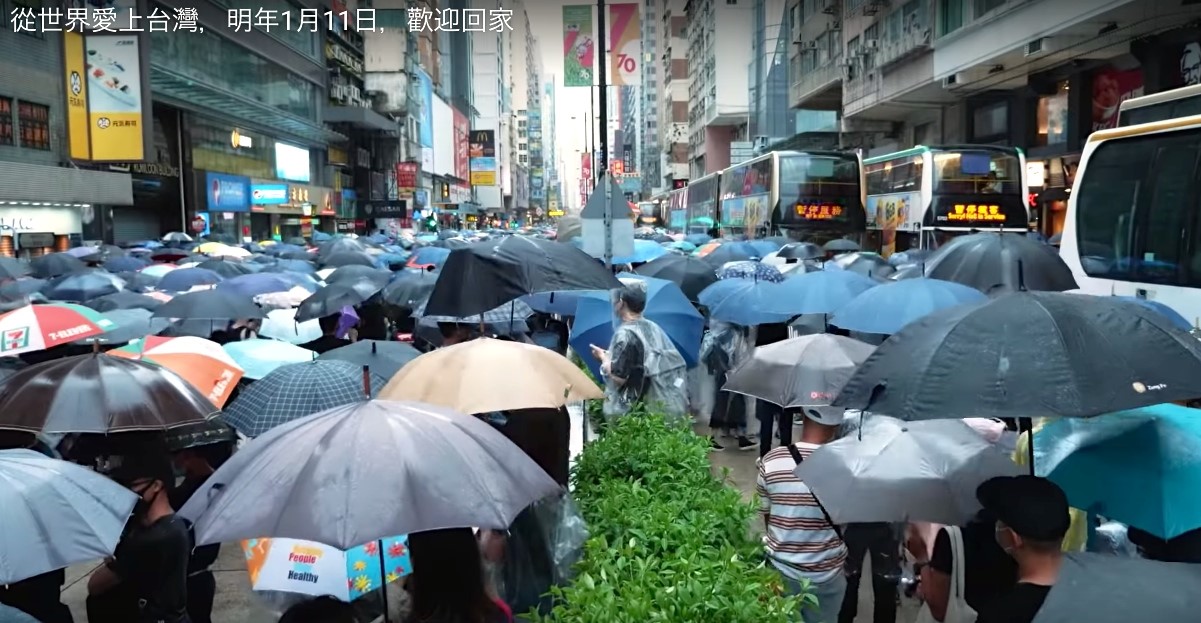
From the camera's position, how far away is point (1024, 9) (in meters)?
23.3

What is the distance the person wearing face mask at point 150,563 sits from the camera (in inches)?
159

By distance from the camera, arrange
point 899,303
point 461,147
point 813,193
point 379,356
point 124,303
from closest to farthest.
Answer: point 379,356, point 899,303, point 124,303, point 813,193, point 461,147

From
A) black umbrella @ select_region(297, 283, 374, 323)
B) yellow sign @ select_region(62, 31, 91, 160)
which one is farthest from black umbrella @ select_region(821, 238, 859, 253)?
yellow sign @ select_region(62, 31, 91, 160)

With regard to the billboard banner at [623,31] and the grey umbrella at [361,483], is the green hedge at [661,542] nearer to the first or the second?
the grey umbrella at [361,483]

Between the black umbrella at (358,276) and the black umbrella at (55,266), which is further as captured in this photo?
the black umbrella at (55,266)

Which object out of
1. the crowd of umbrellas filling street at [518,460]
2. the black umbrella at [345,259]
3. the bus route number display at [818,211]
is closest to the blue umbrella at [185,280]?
the black umbrella at [345,259]

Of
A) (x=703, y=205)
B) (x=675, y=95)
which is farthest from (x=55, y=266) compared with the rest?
(x=675, y=95)

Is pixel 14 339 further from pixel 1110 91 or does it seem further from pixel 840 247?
pixel 1110 91

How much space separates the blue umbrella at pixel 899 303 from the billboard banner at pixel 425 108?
7460 cm

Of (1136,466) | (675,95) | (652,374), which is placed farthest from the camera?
(675,95)

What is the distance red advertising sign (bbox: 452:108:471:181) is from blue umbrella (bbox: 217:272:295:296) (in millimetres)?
91672

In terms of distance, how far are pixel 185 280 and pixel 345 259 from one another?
403 cm

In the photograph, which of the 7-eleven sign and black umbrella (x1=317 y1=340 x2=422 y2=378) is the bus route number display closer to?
black umbrella (x1=317 y1=340 x2=422 y2=378)

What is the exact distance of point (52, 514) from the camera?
11.0ft
